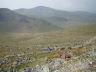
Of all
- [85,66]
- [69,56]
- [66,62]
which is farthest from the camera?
[69,56]

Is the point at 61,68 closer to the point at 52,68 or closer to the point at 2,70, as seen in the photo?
the point at 52,68

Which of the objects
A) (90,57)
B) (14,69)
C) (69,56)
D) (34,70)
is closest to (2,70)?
(14,69)

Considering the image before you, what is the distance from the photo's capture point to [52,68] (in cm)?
4978

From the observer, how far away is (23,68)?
176 ft

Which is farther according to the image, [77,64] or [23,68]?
[23,68]

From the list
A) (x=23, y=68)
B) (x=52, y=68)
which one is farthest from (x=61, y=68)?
(x=23, y=68)

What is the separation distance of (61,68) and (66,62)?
3.00m

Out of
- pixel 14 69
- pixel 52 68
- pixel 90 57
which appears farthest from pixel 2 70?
pixel 90 57

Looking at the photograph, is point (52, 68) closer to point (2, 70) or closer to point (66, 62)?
point (66, 62)

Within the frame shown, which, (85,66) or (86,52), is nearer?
(85,66)

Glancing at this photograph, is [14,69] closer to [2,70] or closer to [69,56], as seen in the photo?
[2,70]

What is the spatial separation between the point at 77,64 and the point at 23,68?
44.3 feet

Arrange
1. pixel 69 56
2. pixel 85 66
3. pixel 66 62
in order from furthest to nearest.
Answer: pixel 69 56
pixel 66 62
pixel 85 66

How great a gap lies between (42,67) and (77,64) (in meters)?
8.31
